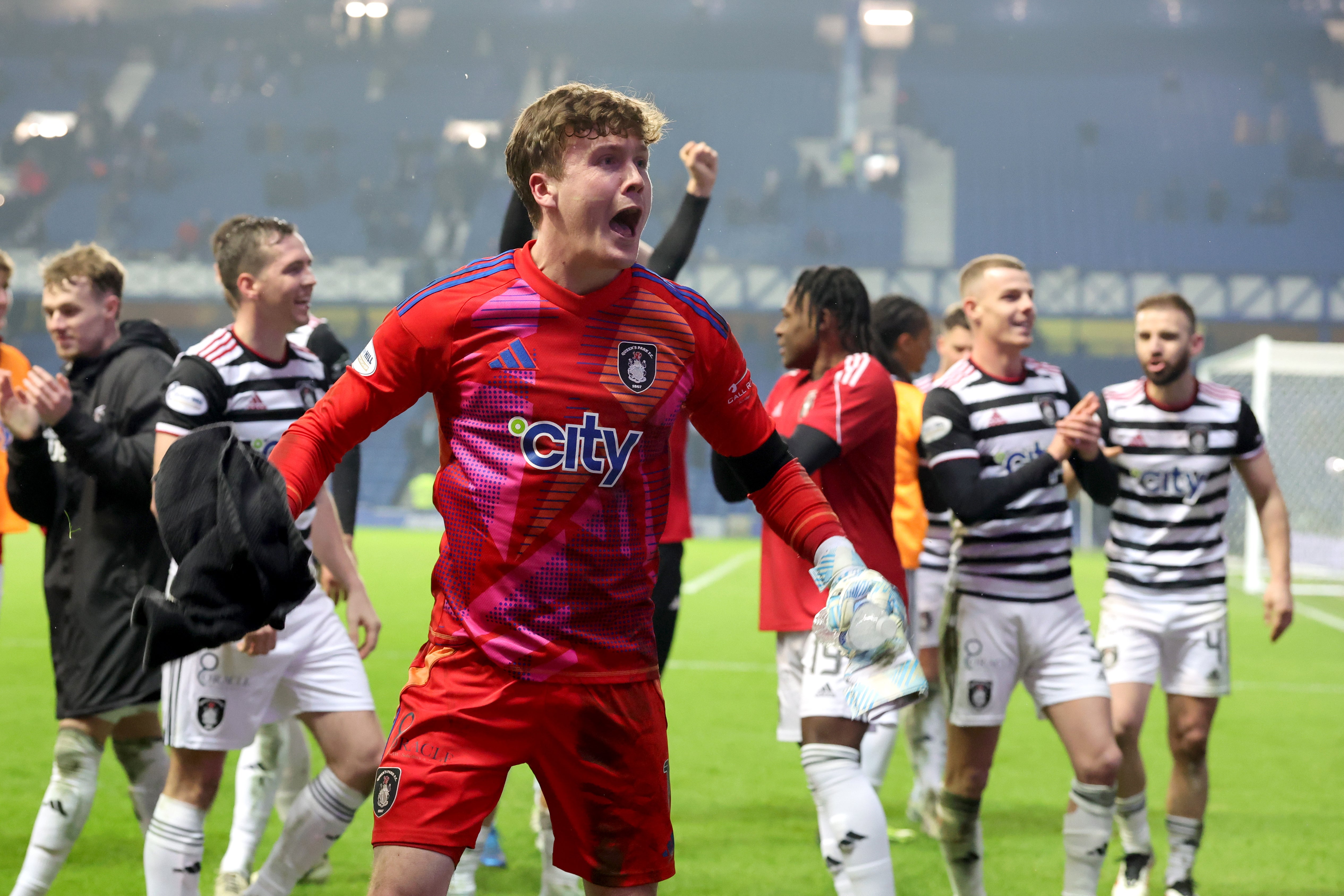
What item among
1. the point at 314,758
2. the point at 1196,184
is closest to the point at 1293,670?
the point at 314,758

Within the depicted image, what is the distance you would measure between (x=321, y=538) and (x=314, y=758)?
3.29m

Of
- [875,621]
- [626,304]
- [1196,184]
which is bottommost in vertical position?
[875,621]

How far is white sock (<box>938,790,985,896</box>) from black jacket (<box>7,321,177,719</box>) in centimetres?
246

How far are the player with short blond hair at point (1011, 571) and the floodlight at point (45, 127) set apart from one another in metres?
37.8

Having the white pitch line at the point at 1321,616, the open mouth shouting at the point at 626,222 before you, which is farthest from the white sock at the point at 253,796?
the white pitch line at the point at 1321,616

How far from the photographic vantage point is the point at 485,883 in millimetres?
4609

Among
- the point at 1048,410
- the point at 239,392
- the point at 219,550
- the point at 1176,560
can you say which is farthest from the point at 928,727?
the point at 219,550

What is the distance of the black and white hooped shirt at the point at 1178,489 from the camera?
4520 millimetres

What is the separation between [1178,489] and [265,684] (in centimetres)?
308

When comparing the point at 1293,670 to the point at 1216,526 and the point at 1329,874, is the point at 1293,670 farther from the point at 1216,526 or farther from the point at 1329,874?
the point at 1216,526

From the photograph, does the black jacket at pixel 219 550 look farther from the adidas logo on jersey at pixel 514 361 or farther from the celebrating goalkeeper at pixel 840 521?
the celebrating goalkeeper at pixel 840 521

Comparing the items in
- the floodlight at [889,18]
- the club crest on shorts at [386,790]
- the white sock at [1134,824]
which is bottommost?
the white sock at [1134,824]

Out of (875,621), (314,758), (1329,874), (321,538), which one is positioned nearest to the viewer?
(875,621)

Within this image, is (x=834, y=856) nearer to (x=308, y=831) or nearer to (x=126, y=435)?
(x=308, y=831)
